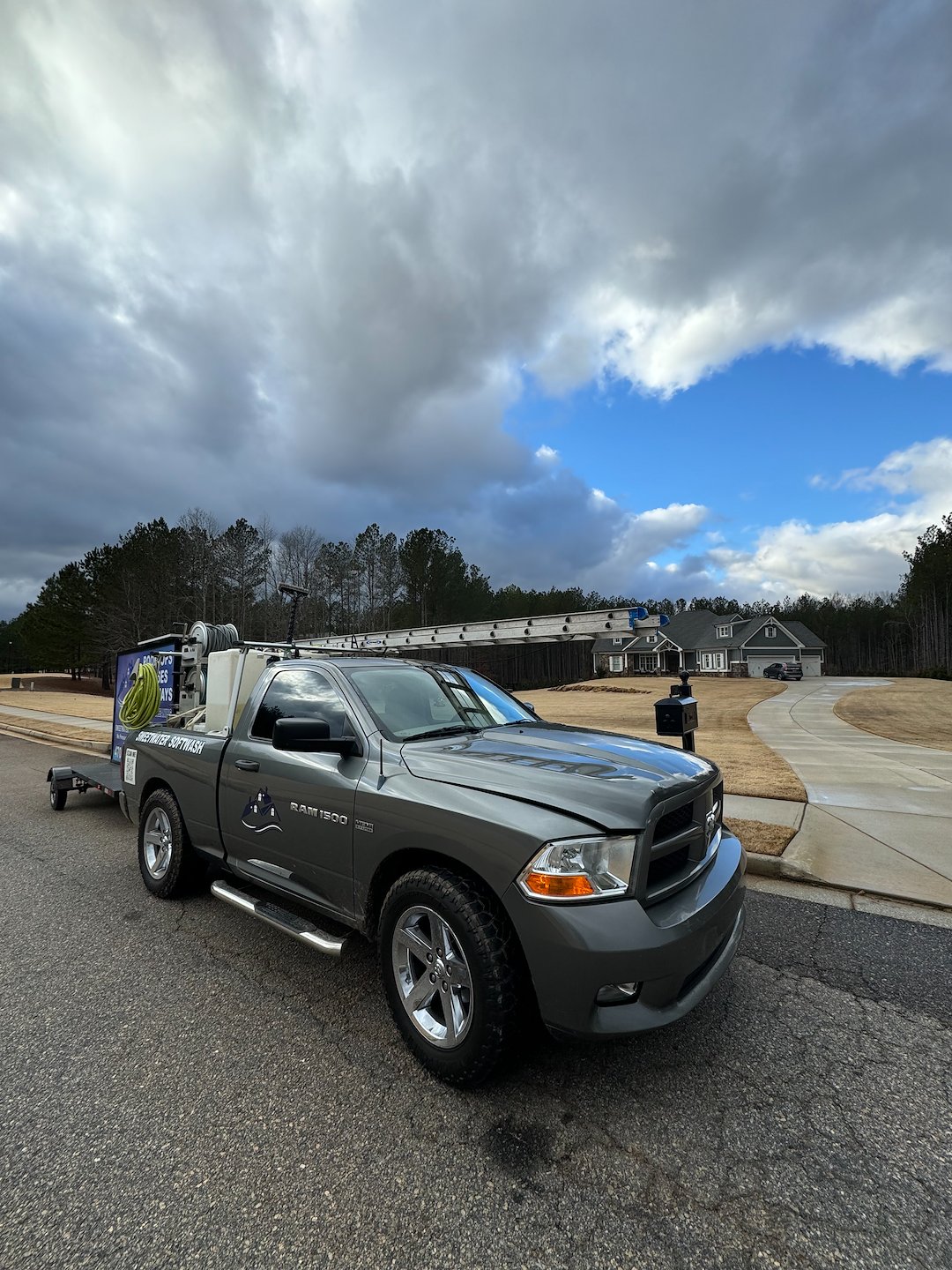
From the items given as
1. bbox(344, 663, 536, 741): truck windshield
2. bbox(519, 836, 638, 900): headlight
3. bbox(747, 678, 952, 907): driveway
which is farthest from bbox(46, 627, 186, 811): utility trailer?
bbox(747, 678, 952, 907): driveway

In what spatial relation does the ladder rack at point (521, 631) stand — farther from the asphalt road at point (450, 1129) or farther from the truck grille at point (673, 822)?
the asphalt road at point (450, 1129)

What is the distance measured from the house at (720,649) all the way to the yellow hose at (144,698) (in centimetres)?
5093

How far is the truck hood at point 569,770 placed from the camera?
2252 millimetres

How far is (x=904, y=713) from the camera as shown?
880 inches

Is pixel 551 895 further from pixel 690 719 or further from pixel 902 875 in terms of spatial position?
pixel 902 875

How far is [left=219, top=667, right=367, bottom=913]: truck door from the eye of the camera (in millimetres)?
2924

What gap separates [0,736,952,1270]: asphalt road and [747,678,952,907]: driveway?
1.35 meters

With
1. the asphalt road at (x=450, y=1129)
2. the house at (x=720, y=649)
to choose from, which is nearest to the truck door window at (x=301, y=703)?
the asphalt road at (x=450, y=1129)

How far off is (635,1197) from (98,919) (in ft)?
12.4

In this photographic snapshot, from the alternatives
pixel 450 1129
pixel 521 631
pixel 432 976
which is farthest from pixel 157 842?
pixel 521 631

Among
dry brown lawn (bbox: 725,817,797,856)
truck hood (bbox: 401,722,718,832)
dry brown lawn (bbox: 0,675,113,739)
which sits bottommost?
dry brown lawn (bbox: 0,675,113,739)

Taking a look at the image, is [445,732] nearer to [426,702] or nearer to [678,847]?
[426,702]

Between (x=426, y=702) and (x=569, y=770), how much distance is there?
126 cm

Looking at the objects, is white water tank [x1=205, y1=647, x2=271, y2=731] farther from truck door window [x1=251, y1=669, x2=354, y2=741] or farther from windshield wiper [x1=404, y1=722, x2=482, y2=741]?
windshield wiper [x1=404, y1=722, x2=482, y2=741]
